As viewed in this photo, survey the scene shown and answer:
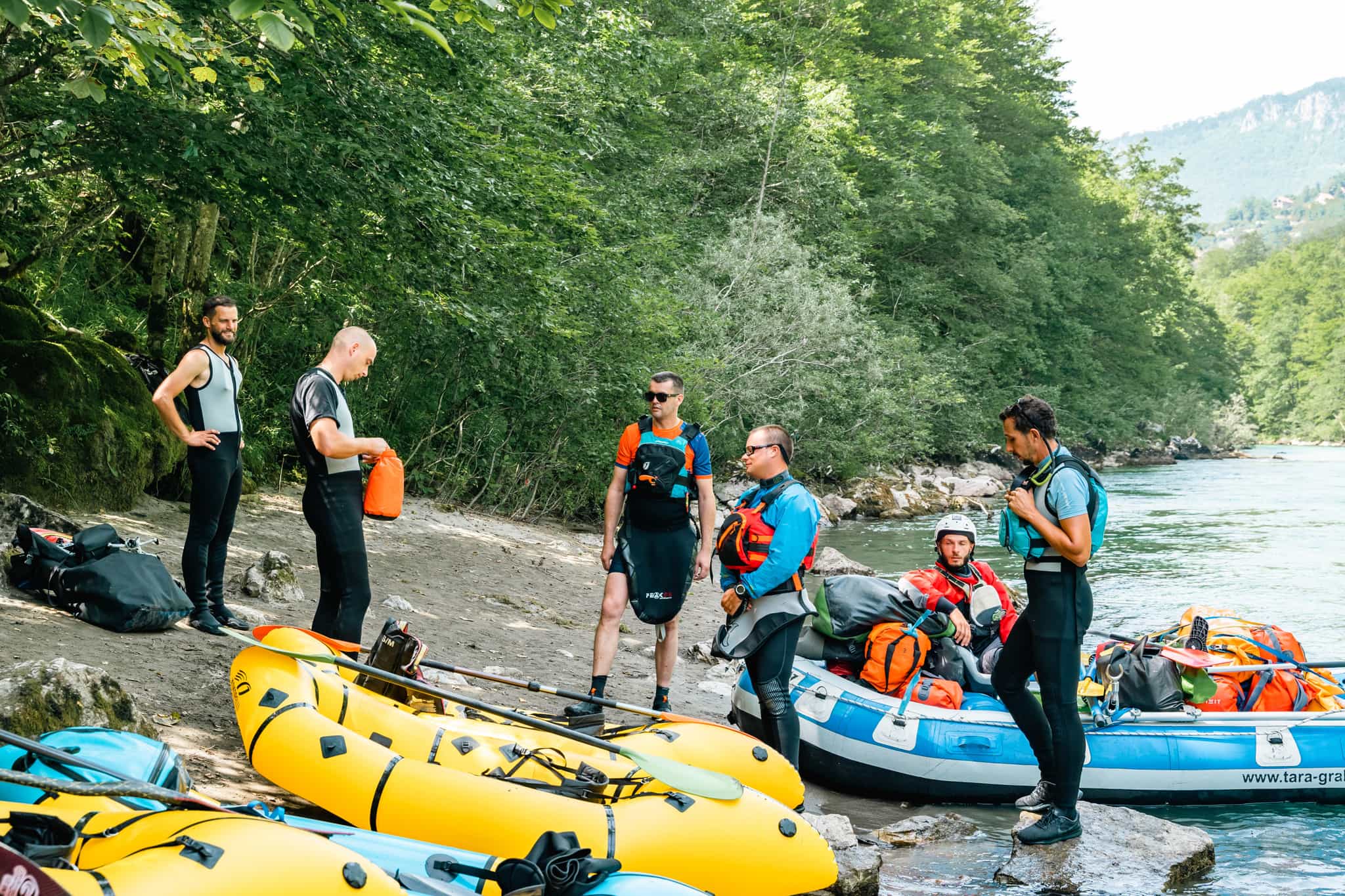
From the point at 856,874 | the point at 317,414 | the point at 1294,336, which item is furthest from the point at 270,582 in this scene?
the point at 1294,336

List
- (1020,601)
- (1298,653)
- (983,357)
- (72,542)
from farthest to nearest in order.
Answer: (983,357) < (1020,601) < (1298,653) < (72,542)

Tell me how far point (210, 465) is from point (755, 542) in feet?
9.17

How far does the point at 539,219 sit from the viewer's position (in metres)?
10.8

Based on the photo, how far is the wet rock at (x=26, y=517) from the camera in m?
6.47

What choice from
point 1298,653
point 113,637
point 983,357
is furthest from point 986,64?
point 113,637

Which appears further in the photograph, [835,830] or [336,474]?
[336,474]

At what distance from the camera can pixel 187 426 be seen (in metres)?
5.77

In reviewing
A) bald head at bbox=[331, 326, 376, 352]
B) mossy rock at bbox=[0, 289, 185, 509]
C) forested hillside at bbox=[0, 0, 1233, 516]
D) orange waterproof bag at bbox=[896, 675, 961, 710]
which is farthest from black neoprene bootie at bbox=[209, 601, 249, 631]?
orange waterproof bag at bbox=[896, 675, 961, 710]

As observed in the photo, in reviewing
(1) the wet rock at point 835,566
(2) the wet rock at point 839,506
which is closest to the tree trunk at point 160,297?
(1) the wet rock at point 835,566

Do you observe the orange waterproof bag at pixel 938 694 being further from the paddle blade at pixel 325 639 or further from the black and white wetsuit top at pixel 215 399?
the black and white wetsuit top at pixel 215 399

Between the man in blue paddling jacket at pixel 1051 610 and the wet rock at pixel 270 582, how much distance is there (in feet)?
15.3

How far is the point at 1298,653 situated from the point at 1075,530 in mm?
3106

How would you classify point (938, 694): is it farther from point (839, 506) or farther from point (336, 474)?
point (839, 506)

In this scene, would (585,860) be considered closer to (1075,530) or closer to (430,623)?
(1075,530)
